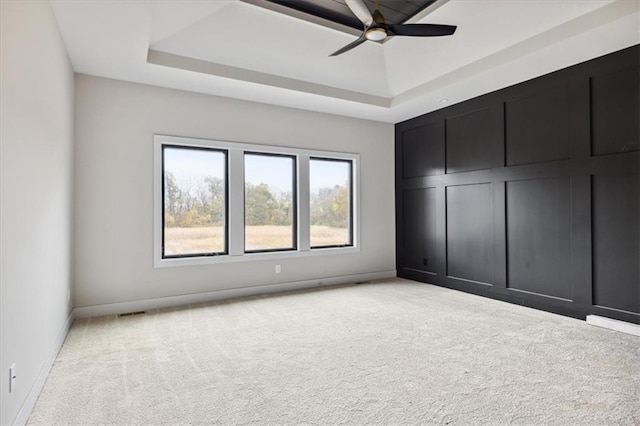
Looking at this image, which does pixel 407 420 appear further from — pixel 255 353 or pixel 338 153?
pixel 338 153

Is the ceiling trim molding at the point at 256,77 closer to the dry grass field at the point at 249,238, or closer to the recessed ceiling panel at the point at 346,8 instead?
the recessed ceiling panel at the point at 346,8

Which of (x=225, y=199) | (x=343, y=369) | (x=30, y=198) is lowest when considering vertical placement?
(x=343, y=369)

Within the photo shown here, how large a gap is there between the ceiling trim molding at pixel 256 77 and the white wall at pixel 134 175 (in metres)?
0.68

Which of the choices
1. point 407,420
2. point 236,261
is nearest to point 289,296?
point 236,261

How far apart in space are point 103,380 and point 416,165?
16.5 ft

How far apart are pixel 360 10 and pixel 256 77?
183 centimetres

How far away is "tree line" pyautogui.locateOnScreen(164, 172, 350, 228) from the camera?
4677 millimetres

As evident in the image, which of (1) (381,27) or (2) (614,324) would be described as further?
(2) (614,324)

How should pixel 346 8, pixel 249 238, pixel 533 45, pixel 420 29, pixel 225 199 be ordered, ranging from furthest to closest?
pixel 249 238, pixel 225 199, pixel 346 8, pixel 533 45, pixel 420 29

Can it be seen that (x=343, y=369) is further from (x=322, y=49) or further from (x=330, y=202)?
(x=322, y=49)

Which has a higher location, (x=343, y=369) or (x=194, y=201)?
(x=194, y=201)

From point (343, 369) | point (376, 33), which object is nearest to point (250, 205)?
point (376, 33)

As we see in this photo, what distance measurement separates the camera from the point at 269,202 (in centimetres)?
536

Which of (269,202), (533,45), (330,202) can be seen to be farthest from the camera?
(330,202)
